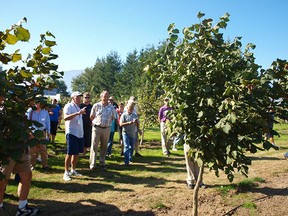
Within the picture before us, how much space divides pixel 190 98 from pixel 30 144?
2194 millimetres

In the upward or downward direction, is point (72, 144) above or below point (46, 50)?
below

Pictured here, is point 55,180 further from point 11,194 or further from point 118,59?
point 118,59

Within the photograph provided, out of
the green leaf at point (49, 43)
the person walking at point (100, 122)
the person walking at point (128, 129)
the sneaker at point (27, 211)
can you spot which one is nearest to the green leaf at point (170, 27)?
the green leaf at point (49, 43)

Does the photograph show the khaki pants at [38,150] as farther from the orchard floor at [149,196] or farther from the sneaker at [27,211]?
the sneaker at [27,211]

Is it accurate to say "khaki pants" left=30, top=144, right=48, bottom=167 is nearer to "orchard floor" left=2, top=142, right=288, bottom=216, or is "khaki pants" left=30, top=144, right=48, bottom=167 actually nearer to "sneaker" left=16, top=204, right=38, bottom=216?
"orchard floor" left=2, top=142, right=288, bottom=216

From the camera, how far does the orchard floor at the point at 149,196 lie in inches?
188

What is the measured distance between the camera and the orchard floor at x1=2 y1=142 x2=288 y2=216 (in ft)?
15.7

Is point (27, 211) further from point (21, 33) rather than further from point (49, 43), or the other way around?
point (21, 33)

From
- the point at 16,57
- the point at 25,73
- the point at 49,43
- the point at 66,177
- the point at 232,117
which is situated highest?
the point at 49,43

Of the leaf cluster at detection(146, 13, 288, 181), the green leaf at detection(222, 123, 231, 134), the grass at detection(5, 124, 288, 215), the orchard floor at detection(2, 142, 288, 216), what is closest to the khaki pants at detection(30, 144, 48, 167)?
the grass at detection(5, 124, 288, 215)

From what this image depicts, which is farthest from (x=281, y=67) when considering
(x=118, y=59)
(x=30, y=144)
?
(x=118, y=59)

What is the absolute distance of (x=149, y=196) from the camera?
5379 millimetres

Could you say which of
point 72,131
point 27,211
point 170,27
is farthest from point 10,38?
point 72,131

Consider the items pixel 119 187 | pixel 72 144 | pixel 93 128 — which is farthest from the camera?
pixel 93 128
